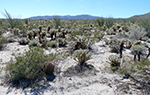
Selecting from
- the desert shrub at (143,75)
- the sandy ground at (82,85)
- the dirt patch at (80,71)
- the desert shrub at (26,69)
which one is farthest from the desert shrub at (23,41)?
the desert shrub at (143,75)

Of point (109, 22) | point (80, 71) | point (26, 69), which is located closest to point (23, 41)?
point (26, 69)

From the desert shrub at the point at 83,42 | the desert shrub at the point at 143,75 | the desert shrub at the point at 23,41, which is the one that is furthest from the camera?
the desert shrub at the point at 23,41

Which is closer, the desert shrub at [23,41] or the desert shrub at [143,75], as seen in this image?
the desert shrub at [143,75]

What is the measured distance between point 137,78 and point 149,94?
691 millimetres

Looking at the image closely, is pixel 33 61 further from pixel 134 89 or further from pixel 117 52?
pixel 117 52

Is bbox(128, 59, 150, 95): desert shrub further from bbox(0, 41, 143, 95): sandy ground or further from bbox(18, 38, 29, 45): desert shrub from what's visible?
bbox(18, 38, 29, 45): desert shrub

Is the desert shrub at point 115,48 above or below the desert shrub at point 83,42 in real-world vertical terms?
below

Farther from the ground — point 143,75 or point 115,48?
point 115,48

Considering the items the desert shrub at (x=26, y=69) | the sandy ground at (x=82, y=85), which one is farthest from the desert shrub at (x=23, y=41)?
the sandy ground at (x=82, y=85)

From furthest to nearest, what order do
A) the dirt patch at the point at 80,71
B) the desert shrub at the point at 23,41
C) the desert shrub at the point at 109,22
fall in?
1. the desert shrub at the point at 109,22
2. the desert shrub at the point at 23,41
3. the dirt patch at the point at 80,71

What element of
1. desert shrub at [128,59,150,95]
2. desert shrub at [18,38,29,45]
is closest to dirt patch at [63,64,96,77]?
desert shrub at [128,59,150,95]

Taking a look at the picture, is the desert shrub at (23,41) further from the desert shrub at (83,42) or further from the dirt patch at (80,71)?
the dirt patch at (80,71)

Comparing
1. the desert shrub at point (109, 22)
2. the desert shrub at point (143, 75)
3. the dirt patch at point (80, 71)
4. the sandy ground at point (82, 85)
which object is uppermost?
the desert shrub at point (109, 22)

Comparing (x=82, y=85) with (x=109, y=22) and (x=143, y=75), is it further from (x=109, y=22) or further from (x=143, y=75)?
(x=109, y=22)
